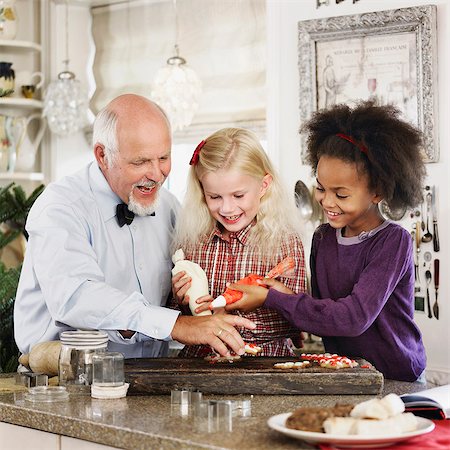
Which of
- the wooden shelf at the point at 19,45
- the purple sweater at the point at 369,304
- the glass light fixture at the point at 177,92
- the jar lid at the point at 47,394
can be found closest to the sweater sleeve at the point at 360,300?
the purple sweater at the point at 369,304

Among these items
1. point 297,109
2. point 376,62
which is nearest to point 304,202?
point 297,109

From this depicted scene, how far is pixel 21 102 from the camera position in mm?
5129

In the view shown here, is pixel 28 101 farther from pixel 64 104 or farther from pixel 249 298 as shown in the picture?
pixel 249 298

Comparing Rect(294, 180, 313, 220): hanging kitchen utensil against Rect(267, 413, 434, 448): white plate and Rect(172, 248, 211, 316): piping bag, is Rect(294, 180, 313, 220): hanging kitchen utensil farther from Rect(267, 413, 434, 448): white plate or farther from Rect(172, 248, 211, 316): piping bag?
Rect(267, 413, 434, 448): white plate

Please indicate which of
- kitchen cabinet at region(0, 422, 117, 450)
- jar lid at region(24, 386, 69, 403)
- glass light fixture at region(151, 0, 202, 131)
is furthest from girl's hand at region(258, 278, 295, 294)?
glass light fixture at region(151, 0, 202, 131)

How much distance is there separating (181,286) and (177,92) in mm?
2255

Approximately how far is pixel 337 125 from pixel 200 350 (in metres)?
0.70

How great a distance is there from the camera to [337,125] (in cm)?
240

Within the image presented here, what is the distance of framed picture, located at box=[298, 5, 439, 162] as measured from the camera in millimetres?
3777

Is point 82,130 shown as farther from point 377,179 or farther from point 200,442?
point 200,442

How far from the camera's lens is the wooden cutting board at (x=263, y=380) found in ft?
6.50

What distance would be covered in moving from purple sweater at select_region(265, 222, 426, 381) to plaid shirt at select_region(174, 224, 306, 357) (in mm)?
102

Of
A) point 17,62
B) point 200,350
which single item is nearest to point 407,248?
point 200,350

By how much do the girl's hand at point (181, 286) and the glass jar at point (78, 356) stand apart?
0.33 metres
